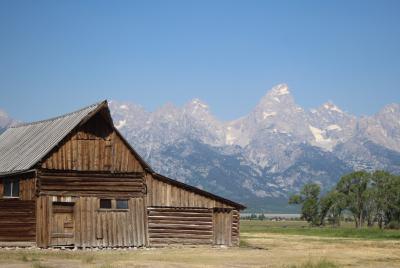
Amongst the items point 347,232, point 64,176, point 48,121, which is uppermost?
point 48,121

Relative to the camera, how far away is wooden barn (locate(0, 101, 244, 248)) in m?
45.8

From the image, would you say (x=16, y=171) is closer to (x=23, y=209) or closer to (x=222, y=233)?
(x=23, y=209)

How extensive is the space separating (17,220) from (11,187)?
2086 mm

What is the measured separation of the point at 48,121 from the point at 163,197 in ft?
33.9

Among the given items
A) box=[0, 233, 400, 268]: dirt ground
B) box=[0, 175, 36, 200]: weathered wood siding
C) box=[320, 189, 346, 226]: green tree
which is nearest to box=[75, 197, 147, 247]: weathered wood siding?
box=[0, 233, 400, 268]: dirt ground

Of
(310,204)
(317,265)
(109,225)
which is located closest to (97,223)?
(109,225)

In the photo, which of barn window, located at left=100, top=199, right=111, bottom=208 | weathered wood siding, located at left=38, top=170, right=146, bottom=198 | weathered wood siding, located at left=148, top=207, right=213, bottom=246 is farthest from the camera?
weathered wood siding, located at left=148, top=207, right=213, bottom=246

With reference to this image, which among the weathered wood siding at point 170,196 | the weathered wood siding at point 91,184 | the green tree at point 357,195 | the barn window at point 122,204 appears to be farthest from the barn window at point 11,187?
the green tree at point 357,195

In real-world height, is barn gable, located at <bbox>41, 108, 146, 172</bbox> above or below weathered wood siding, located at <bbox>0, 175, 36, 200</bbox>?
above

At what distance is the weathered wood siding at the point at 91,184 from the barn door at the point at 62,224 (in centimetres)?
86

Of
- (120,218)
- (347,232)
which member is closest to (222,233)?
(120,218)

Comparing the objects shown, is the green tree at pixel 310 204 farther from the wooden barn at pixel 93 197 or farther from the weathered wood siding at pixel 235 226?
the wooden barn at pixel 93 197

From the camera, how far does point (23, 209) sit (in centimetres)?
4569

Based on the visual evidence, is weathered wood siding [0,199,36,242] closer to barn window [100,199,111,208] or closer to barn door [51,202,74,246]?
barn door [51,202,74,246]
